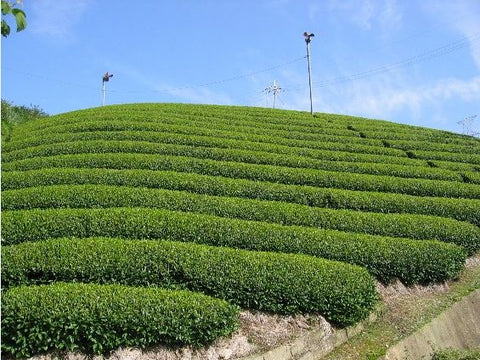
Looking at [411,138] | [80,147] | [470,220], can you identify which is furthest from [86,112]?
[470,220]

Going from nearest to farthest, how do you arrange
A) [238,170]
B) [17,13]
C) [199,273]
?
[17,13], [199,273], [238,170]

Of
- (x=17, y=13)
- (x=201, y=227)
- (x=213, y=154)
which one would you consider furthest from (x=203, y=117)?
(x=17, y=13)

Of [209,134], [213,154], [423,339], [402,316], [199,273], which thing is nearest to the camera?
[199,273]

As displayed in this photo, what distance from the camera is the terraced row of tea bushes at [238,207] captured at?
1373 centimetres

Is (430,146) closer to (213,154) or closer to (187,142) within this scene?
(213,154)

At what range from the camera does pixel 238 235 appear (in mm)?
12219

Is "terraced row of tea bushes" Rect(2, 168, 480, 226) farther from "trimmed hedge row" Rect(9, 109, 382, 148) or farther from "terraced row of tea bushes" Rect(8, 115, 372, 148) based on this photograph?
"terraced row of tea bushes" Rect(8, 115, 372, 148)

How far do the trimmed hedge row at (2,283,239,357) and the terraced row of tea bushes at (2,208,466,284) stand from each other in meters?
2.77

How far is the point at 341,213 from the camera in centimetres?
1454

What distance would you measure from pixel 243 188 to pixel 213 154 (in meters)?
3.83

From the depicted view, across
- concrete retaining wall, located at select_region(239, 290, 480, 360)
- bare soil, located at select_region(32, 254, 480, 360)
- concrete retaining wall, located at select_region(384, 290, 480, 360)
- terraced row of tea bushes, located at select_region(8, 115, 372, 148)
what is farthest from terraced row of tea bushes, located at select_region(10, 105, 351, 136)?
bare soil, located at select_region(32, 254, 480, 360)

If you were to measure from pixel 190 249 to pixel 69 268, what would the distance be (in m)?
2.48

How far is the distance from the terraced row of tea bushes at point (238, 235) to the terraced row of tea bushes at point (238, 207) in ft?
2.92

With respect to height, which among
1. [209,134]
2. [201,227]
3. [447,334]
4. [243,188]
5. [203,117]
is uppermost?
[203,117]
